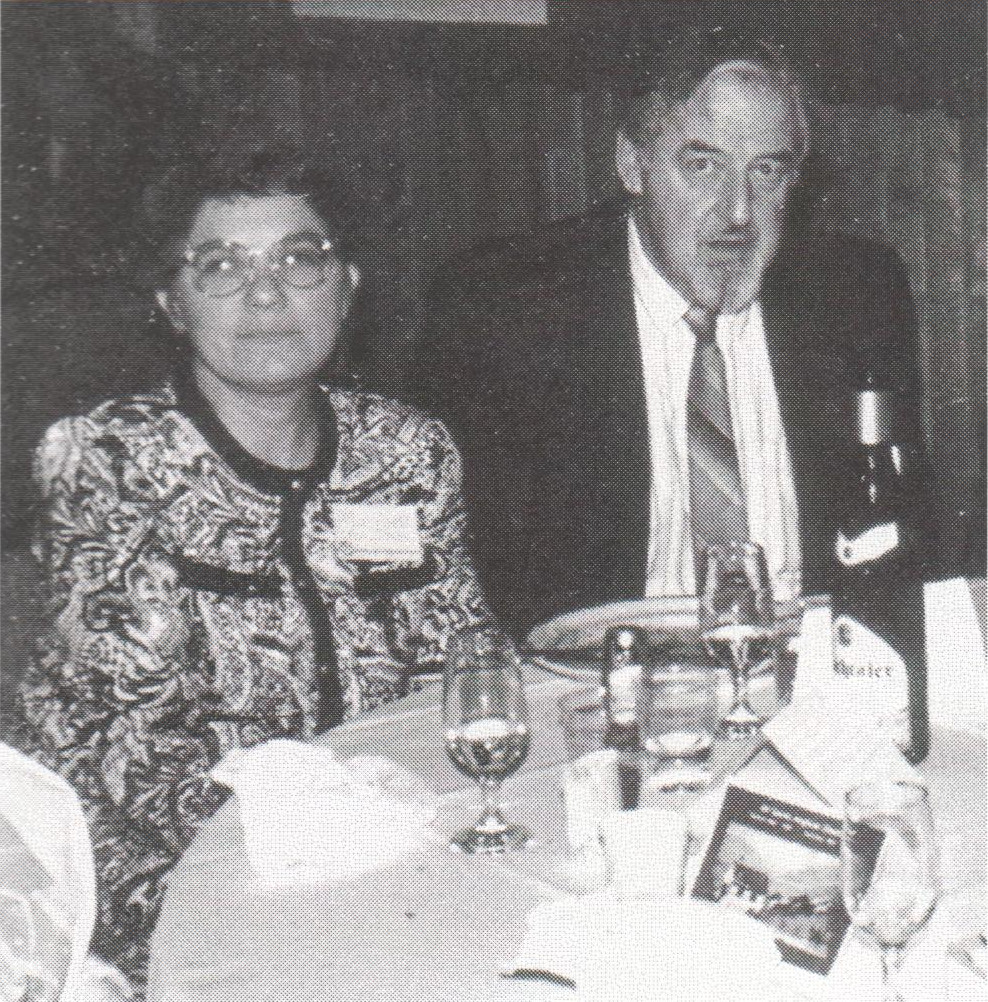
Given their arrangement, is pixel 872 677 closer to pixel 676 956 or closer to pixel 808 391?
pixel 676 956

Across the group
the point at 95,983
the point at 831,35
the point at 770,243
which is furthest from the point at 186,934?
the point at 831,35

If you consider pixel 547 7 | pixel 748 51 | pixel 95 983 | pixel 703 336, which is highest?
pixel 547 7

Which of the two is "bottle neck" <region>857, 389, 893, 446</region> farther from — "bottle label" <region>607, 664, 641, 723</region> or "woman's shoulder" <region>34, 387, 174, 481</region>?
"woman's shoulder" <region>34, 387, 174, 481</region>

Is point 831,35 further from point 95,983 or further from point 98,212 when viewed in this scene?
point 95,983

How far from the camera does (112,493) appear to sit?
1684mm

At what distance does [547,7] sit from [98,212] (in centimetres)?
138

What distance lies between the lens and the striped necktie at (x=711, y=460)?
246cm

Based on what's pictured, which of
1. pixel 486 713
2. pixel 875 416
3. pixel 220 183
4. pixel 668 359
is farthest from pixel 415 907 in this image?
pixel 668 359

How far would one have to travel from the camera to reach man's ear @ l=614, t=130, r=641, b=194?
8.38 feet

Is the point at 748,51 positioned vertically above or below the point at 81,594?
above

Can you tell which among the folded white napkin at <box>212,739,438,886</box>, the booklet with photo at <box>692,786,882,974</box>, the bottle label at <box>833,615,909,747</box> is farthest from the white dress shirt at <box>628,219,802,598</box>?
the booklet with photo at <box>692,786,882,974</box>

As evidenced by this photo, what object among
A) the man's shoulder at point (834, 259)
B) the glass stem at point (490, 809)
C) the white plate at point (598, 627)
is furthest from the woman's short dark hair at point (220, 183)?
the man's shoulder at point (834, 259)

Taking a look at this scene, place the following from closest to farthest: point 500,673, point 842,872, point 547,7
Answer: point 842,872
point 500,673
point 547,7

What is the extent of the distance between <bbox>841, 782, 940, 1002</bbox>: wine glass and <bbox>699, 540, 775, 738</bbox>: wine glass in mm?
544
